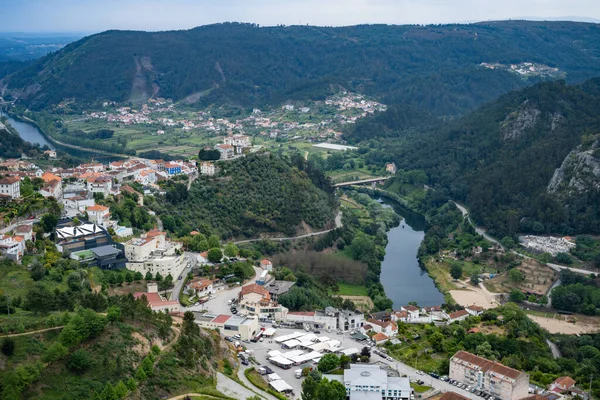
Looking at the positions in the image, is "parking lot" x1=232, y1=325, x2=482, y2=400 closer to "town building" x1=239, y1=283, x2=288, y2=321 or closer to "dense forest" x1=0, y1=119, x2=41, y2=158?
"town building" x1=239, y1=283, x2=288, y2=321

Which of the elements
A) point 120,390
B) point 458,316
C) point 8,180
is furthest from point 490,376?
point 8,180

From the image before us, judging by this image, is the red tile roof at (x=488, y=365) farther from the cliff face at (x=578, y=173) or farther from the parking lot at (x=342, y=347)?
Result: the cliff face at (x=578, y=173)

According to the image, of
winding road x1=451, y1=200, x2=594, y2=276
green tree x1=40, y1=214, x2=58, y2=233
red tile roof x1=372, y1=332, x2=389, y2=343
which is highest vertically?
green tree x1=40, y1=214, x2=58, y2=233

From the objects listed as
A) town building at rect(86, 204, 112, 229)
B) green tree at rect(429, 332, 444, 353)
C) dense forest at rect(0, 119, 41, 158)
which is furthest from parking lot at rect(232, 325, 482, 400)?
dense forest at rect(0, 119, 41, 158)

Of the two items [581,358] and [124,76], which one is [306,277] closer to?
[581,358]

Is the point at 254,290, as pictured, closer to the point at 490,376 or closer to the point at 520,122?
the point at 490,376

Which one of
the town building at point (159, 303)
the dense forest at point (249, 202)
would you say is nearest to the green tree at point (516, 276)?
the dense forest at point (249, 202)

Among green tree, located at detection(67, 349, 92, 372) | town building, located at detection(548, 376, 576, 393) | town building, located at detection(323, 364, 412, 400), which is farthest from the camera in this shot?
town building, located at detection(548, 376, 576, 393)
